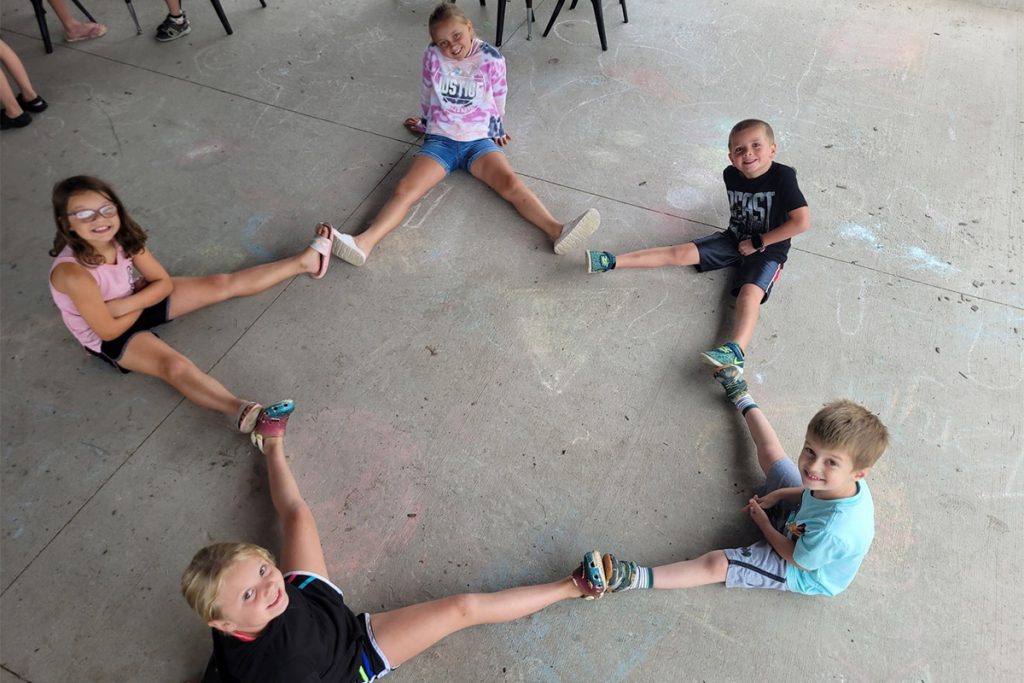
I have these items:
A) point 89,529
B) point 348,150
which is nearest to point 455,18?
point 348,150

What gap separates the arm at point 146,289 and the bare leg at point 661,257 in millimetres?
1744

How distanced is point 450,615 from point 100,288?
1599mm

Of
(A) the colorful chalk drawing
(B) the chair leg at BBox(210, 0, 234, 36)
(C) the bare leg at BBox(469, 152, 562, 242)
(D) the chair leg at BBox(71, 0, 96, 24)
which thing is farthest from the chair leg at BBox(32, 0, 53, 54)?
(A) the colorful chalk drawing

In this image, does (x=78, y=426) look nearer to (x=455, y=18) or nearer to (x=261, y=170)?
(x=261, y=170)

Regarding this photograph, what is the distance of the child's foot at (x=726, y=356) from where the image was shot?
254cm

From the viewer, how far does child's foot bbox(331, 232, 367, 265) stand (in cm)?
285

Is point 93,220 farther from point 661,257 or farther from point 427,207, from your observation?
point 661,257

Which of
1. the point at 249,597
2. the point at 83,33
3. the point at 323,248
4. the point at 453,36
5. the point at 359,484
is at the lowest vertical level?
the point at 359,484

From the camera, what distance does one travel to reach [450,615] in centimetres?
194

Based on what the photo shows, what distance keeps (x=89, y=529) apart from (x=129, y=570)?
0.22m

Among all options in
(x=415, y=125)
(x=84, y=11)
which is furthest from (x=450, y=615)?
(x=84, y=11)

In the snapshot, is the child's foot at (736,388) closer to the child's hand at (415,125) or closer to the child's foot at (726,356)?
the child's foot at (726,356)

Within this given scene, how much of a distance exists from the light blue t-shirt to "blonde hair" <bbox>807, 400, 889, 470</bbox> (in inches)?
4.8

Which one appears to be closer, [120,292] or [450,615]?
[450,615]
